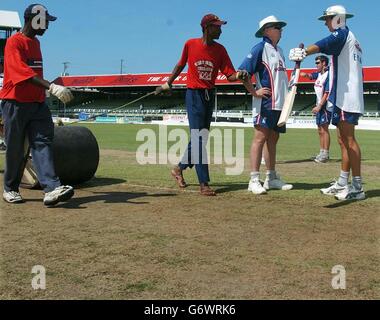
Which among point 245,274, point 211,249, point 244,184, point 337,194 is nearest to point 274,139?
point 244,184

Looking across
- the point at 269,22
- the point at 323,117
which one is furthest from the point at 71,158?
the point at 323,117

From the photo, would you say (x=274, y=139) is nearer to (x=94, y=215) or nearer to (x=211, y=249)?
(x=94, y=215)

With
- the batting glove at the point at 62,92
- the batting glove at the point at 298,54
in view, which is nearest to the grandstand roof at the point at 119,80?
the batting glove at the point at 298,54

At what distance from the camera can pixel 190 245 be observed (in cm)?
354

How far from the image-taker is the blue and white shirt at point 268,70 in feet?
19.7

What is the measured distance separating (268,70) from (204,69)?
78 cm

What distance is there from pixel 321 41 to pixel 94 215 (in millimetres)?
2968

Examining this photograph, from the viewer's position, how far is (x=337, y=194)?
5.47 meters

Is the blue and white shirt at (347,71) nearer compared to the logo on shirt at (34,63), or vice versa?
the logo on shirt at (34,63)

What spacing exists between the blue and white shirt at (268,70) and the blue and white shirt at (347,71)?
728 mm

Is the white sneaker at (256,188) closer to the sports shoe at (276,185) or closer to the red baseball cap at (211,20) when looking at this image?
the sports shoe at (276,185)

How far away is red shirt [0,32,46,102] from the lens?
4934mm

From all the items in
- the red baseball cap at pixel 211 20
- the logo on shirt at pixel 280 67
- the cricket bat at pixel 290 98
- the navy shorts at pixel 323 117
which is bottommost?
the navy shorts at pixel 323 117

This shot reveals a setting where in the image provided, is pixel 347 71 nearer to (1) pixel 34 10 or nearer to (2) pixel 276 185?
(2) pixel 276 185
